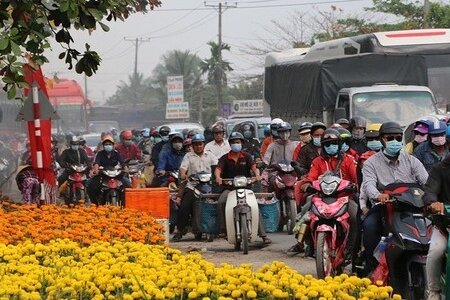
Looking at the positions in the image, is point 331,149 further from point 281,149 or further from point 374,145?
point 281,149

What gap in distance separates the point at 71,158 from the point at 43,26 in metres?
10.5

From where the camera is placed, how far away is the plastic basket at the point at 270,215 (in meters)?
16.6

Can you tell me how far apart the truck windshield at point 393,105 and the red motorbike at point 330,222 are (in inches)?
336

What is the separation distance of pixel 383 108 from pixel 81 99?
30.8 meters

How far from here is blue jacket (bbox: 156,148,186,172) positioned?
751 inches

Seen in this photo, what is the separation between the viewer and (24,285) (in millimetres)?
7434

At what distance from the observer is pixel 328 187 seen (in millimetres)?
11773

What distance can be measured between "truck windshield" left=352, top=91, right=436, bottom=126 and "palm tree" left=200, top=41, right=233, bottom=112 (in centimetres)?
5205

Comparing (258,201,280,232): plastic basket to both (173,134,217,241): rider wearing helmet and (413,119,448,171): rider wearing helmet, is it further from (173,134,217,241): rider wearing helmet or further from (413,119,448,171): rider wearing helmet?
(413,119,448,171): rider wearing helmet

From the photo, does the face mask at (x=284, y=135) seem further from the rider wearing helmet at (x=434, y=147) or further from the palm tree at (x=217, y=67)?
the palm tree at (x=217, y=67)

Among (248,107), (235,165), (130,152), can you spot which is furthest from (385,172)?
(248,107)

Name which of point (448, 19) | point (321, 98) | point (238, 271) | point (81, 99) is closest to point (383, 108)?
point (321, 98)

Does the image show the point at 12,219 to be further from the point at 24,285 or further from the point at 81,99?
the point at 81,99

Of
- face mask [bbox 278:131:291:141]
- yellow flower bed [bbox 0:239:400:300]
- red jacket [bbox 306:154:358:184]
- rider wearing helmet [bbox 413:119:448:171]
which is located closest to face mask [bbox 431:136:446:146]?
rider wearing helmet [bbox 413:119:448:171]
